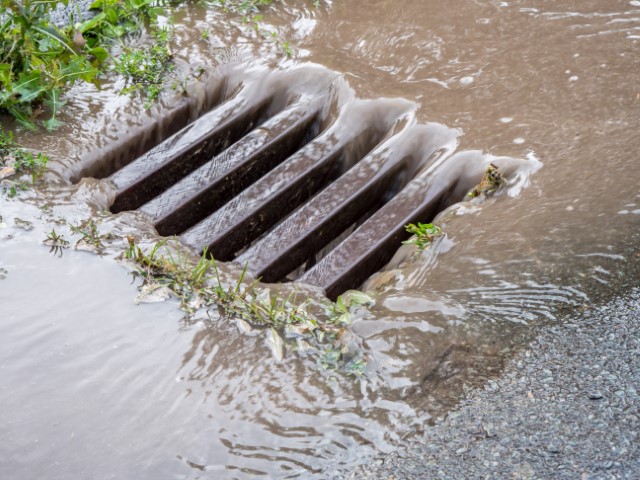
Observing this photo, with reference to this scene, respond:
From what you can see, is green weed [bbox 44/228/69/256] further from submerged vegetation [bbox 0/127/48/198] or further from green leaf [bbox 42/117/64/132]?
green leaf [bbox 42/117/64/132]

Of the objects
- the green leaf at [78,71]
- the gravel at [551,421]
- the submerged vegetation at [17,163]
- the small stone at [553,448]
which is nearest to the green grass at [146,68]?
the green leaf at [78,71]

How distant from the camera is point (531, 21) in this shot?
14.3 feet

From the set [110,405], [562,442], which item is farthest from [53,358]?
[562,442]

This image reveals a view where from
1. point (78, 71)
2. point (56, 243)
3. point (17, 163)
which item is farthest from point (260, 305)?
point (78, 71)

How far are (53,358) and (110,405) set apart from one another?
32 cm

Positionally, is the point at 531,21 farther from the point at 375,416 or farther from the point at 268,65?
the point at 375,416

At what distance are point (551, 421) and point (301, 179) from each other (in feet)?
5.78

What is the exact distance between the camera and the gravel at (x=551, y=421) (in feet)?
7.26

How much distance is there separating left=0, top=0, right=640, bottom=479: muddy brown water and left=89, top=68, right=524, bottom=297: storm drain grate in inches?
5.7

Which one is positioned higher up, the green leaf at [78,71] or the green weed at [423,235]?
the green leaf at [78,71]

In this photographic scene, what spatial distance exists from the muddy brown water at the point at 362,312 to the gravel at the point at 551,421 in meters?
0.07

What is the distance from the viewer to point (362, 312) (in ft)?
8.99

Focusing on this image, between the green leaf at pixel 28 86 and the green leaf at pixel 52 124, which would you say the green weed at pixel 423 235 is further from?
the green leaf at pixel 28 86

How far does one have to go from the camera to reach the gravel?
2.21 meters
